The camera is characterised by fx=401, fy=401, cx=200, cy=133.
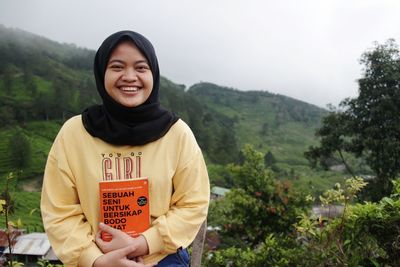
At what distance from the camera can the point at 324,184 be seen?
63.8m

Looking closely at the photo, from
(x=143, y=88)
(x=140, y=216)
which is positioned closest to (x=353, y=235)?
(x=140, y=216)

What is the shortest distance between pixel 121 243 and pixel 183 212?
0.29 m

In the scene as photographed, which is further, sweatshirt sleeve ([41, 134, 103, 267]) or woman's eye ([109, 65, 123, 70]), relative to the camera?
woman's eye ([109, 65, 123, 70])

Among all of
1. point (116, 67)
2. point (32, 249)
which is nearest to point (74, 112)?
point (32, 249)

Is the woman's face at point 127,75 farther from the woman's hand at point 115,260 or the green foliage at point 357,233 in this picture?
the green foliage at point 357,233

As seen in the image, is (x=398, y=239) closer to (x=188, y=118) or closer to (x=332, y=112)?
(x=332, y=112)

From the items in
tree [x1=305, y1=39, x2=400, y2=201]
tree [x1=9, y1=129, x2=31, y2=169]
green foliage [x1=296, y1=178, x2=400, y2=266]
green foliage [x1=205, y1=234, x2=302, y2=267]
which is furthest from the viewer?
tree [x1=9, y1=129, x2=31, y2=169]

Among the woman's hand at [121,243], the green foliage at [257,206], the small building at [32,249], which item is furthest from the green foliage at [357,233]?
the small building at [32,249]

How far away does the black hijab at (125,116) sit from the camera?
5.64ft

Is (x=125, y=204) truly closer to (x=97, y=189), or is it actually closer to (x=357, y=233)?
(x=97, y=189)

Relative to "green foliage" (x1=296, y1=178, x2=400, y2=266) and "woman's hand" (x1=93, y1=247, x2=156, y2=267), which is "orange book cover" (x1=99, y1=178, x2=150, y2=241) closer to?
"woman's hand" (x1=93, y1=247, x2=156, y2=267)

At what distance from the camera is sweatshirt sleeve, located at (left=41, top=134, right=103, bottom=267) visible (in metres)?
1.66

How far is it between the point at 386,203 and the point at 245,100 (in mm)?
135367

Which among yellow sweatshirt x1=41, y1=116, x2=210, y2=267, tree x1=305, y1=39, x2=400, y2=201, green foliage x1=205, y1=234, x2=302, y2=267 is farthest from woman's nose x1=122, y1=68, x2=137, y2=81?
tree x1=305, y1=39, x2=400, y2=201
